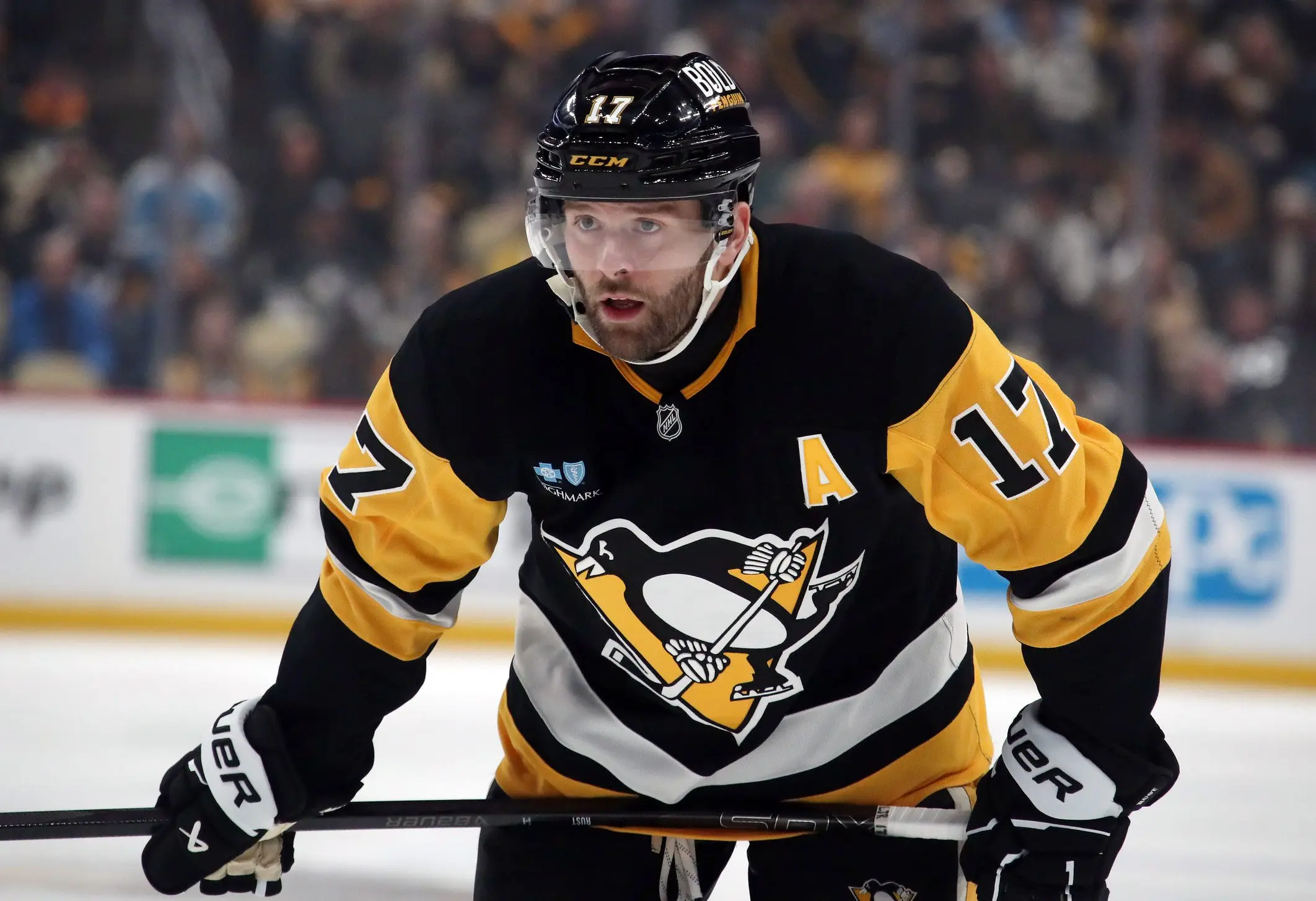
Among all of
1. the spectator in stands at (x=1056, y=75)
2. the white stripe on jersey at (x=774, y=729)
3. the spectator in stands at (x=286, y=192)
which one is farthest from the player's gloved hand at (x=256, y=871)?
the spectator in stands at (x=1056, y=75)

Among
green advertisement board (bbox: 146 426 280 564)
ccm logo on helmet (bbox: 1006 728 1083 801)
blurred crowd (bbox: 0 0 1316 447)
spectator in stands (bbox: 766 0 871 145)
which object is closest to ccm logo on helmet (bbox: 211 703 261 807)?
ccm logo on helmet (bbox: 1006 728 1083 801)

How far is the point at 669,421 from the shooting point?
1.59 meters

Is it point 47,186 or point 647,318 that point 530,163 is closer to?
point 47,186

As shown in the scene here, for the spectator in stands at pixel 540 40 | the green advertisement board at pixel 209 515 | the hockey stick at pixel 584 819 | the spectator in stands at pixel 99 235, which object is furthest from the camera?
the spectator in stands at pixel 540 40

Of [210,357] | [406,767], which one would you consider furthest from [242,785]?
[210,357]

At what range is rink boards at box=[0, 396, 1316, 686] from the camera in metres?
4.99

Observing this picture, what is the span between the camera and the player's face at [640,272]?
151 centimetres

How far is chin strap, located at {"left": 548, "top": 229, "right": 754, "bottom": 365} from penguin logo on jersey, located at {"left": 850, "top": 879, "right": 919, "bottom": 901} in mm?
688

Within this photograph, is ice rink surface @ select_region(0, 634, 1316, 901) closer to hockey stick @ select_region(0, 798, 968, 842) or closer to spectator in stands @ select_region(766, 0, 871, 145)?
hockey stick @ select_region(0, 798, 968, 842)

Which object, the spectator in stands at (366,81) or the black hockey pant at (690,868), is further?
the spectator in stands at (366,81)

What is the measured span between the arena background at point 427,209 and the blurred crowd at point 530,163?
0.01 metres

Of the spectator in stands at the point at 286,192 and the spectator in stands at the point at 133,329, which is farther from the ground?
the spectator in stands at the point at 286,192

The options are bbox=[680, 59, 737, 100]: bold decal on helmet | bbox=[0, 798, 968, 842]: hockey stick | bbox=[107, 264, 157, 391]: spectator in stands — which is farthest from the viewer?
bbox=[107, 264, 157, 391]: spectator in stands

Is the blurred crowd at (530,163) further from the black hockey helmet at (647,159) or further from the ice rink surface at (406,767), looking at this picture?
the black hockey helmet at (647,159)
